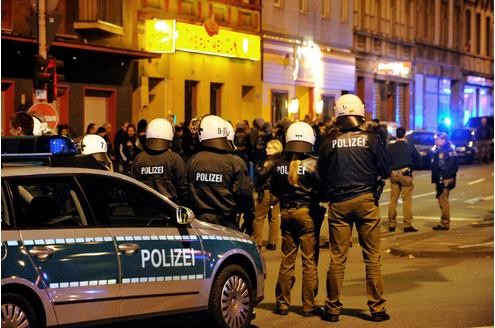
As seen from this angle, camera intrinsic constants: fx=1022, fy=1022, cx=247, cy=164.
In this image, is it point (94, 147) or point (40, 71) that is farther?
point (40, 71)

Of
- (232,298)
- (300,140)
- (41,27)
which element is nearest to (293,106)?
(41,27)

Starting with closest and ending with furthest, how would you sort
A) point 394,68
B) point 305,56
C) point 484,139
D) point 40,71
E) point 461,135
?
point 40,71 → point 305,56 → point 461,135 → point 484,139 → point 394,68

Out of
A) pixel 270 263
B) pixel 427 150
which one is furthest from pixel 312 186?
pixel 427 150

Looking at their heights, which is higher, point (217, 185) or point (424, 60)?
point (424, 60)

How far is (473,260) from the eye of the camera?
1432 cm

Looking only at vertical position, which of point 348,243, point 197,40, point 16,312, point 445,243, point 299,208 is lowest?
point 445,243

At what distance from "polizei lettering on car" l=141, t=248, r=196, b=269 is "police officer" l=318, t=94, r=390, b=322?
177 centimetres

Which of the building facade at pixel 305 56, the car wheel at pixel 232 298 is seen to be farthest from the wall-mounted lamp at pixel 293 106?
the car wheel at pixel 232 298

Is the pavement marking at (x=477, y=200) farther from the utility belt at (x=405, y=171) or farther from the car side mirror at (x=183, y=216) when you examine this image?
the car side mirror at (x=183, y=216)

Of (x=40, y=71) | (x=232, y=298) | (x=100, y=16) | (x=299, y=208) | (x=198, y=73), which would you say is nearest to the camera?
(x=232, y=298)

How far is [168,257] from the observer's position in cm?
818

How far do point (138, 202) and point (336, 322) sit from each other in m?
2.42

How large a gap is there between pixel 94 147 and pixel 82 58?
15.0 metres

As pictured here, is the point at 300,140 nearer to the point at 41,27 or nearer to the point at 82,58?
the point at 41,27
